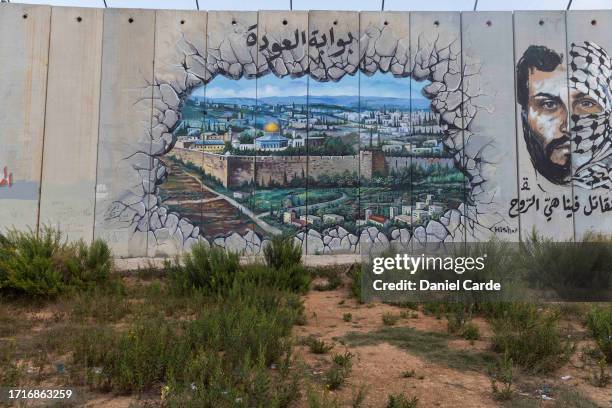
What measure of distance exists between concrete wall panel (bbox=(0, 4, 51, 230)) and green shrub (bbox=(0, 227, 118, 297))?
2682 mm

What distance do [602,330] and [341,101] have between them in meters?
7.34

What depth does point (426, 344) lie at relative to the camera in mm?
4598

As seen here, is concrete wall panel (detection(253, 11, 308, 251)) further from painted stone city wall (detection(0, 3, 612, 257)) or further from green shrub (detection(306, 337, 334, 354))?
green shrub (detection(306, 337, 334, 354))

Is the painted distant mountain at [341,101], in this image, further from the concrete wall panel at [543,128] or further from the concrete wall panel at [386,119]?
the concrete wall panel at [543,128]

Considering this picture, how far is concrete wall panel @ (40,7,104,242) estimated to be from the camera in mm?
9930

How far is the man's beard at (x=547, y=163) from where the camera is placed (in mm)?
10195

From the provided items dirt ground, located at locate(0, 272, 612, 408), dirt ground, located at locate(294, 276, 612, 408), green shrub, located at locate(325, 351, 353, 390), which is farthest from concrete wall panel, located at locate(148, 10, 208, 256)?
green shrub, located at locate(325, 351, 353, 390)

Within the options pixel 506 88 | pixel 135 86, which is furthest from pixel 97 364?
pixel 506 88

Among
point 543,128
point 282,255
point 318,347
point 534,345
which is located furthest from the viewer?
point 543,128

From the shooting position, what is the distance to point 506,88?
1040 centimetres

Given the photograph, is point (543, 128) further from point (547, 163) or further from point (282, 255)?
point (282, 255)

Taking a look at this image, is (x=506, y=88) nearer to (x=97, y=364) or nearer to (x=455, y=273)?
(x=455, y=273)

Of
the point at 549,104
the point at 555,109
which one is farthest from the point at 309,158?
the point at 555,109

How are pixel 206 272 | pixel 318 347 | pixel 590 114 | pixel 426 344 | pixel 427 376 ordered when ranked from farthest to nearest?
pixel 590 114 < pixel 206 272 < pixel 426 344 < pixel 318 347 < pixel 427 376
